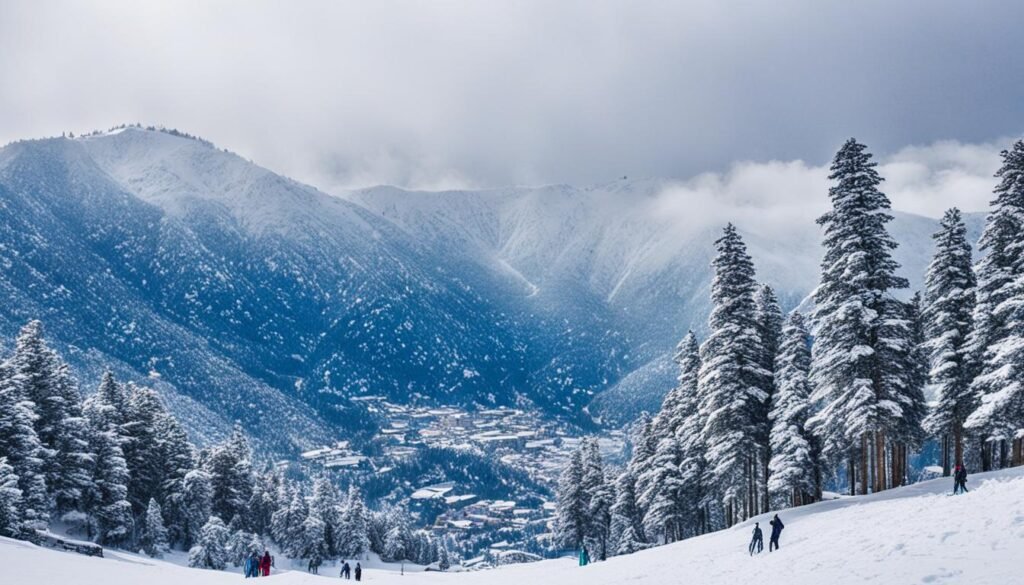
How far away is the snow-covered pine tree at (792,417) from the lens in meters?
41.3

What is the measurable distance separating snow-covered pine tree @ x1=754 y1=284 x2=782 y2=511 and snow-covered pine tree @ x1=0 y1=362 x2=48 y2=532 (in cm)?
4781

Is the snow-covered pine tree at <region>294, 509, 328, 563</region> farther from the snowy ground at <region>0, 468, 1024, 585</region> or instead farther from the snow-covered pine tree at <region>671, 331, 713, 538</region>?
the snow-covered pine tree at <region>671, 331, 713, 538</region>

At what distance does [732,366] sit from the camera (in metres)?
42.0

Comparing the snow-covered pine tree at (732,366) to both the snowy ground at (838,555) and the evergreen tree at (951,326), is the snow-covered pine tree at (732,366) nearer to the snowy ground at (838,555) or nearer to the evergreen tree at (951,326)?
the snowy ground at (838,555)

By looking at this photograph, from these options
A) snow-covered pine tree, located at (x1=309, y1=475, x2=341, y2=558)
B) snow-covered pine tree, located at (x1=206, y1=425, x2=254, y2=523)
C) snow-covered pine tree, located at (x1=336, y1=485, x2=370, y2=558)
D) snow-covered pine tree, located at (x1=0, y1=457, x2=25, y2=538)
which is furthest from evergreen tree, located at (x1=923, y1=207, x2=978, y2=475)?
snow-covered pine tree, located at (x1=309, y1=475, x2=341, y2=558)

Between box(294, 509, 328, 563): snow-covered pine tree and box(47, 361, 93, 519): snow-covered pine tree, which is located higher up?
box(47, 361, 93, 519): snow-covered pine tree

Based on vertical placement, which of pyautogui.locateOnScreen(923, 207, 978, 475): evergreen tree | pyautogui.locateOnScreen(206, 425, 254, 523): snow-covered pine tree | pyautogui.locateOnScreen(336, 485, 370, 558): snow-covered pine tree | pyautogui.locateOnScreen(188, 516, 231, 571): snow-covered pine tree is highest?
pyautogui.locateOnScreen(923, 207, 978, 475): evergreen tree

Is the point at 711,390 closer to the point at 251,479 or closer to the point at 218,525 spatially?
the point at 218,525

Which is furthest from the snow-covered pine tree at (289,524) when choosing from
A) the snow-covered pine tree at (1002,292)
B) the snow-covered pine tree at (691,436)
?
the snow-covered pine tree at (1002,292)

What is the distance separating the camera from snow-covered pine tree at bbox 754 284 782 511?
44219 mm

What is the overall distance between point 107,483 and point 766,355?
51631 millimetres

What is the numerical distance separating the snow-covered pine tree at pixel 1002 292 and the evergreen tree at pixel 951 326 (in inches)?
73.6

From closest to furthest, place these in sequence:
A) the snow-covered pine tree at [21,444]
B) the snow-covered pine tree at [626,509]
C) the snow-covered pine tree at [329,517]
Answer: the snow-covered pine tree at [21,444] < the snow-covered pine tree at [626,509] < the snow-covered pine tree at [329,517]

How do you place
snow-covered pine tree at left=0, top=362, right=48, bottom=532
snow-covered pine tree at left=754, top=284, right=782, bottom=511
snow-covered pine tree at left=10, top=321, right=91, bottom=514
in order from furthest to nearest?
snow-covered pine tree at left=10, top=321, right=91, bottom=514, snow-covered pine tree at left=0, top=362, right=48, bottom=532, snow-covered pine tree at left=754, top=284, right=782, bottom=511
